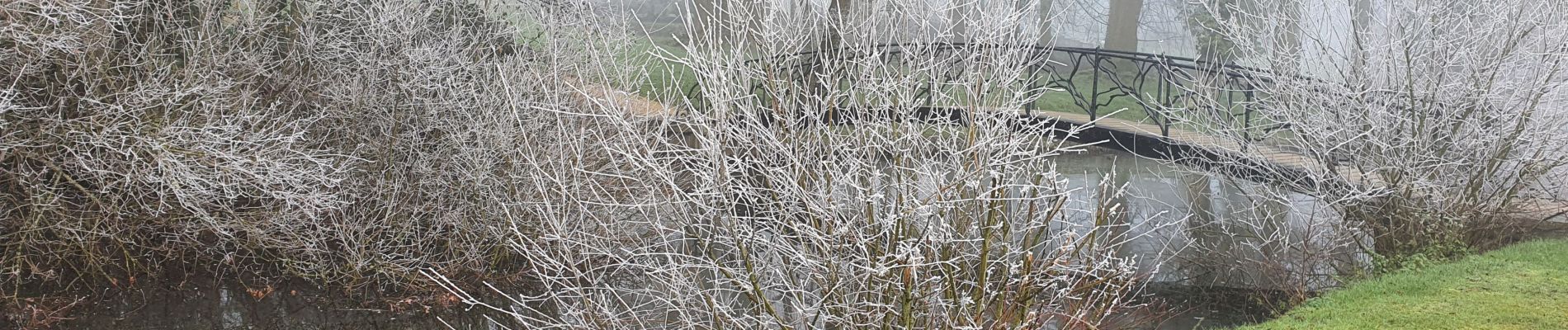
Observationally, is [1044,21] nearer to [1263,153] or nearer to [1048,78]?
[1048,78]

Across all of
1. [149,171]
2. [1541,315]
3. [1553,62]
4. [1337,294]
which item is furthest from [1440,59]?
[149,171]

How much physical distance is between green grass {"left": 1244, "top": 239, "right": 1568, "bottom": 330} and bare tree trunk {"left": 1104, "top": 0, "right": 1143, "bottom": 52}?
15.2 m

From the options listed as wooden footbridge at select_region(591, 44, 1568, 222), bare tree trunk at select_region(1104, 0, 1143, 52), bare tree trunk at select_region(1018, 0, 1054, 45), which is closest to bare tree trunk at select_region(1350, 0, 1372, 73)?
wooden footbridge at select_region(591, 44, 1568, 222)

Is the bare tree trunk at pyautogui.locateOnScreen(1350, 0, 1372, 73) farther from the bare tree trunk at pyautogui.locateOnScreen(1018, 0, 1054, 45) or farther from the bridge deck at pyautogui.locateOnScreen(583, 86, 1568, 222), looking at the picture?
the bare tree trunk at pyautogui.locateOnScreen(1018, 0, 1054, 45)

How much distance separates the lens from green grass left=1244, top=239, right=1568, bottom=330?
689cm

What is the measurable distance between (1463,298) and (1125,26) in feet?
56.3

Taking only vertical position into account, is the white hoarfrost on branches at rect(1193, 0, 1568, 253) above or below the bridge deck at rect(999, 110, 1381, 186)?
above

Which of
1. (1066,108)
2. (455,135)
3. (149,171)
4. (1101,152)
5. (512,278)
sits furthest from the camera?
(1066,108)

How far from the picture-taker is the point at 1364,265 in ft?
30.9

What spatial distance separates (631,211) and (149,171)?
325cm

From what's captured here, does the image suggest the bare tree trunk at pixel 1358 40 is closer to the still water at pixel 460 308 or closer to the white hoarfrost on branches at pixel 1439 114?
the white hoarfrost on branches at pixel 1439 114

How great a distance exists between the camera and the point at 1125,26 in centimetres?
2402

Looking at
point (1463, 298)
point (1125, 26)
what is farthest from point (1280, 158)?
point (1125, 26)

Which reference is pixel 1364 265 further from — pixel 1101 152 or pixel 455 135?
pixel 1101 152
